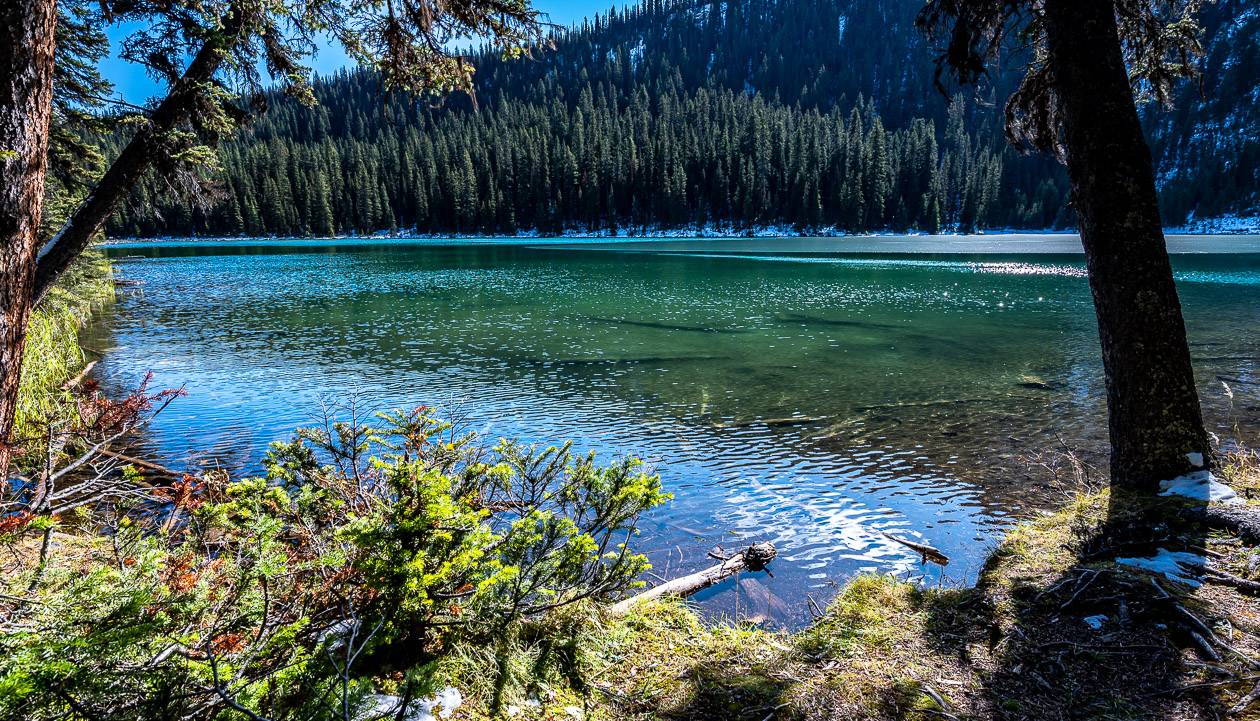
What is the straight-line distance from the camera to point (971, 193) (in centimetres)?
14138

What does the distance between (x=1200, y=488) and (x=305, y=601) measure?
22.6 ft

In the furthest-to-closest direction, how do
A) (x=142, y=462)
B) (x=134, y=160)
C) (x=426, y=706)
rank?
1. (x=142, y=462)
2. (x=134, y=160)
3. (x=426, y=706)

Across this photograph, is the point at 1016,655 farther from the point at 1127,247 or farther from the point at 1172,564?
the point at 1127,247

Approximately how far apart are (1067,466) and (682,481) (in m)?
6.52

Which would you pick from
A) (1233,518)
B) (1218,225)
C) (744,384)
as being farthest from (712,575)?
(1218,225)

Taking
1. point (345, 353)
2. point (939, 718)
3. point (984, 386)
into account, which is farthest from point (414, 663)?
point (345, 353)

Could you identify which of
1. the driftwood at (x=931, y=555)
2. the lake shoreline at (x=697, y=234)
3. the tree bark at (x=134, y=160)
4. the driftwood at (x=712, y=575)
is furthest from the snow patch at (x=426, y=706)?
the lake shoreline at (x=697, y=234)

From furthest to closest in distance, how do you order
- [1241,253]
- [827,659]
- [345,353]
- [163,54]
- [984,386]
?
[1241,253] → [345,353] → [984,386] → [163,54] → [827,659]

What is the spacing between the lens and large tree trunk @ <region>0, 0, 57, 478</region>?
11.9ft

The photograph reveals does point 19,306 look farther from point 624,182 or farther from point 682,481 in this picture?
point 624,182

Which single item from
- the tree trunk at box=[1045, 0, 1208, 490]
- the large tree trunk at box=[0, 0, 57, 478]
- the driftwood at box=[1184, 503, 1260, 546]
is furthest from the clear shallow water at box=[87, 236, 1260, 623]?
the large tree trunk at box=[0, 0, 57, 478]

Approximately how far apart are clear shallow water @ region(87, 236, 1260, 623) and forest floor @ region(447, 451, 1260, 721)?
2.30 m

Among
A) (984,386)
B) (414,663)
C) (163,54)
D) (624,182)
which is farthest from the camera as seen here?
(624,182)

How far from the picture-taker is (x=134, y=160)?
20.5 feet
